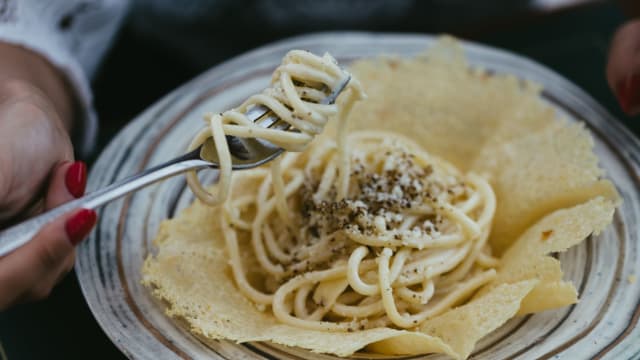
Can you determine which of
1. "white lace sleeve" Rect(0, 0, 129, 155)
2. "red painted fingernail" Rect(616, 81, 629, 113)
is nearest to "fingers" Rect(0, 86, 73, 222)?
"white lace sleeve" Rect(0, 0, 129, 155)

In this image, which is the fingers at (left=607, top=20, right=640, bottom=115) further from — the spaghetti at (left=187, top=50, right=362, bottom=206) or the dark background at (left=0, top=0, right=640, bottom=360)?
the spaghetti at (left=187, top=50, right=362, bottom=206)

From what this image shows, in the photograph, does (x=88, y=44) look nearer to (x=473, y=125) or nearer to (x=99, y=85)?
(x=99, y=85)

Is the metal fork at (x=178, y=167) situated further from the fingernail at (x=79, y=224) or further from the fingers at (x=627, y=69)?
the fingers at (x=627, y=69)

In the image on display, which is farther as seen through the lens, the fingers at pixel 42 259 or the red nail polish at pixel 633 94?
the red nail polish at pixel 633 94

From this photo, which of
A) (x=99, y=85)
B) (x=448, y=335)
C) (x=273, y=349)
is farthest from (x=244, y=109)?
(x=99, y=85)

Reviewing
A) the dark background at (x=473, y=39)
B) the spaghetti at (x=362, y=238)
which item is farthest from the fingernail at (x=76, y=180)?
the dark background at (x=473, y=39)

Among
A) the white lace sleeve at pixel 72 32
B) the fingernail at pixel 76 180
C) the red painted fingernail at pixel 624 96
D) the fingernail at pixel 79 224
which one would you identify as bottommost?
the fingernail at pixel 79 224
